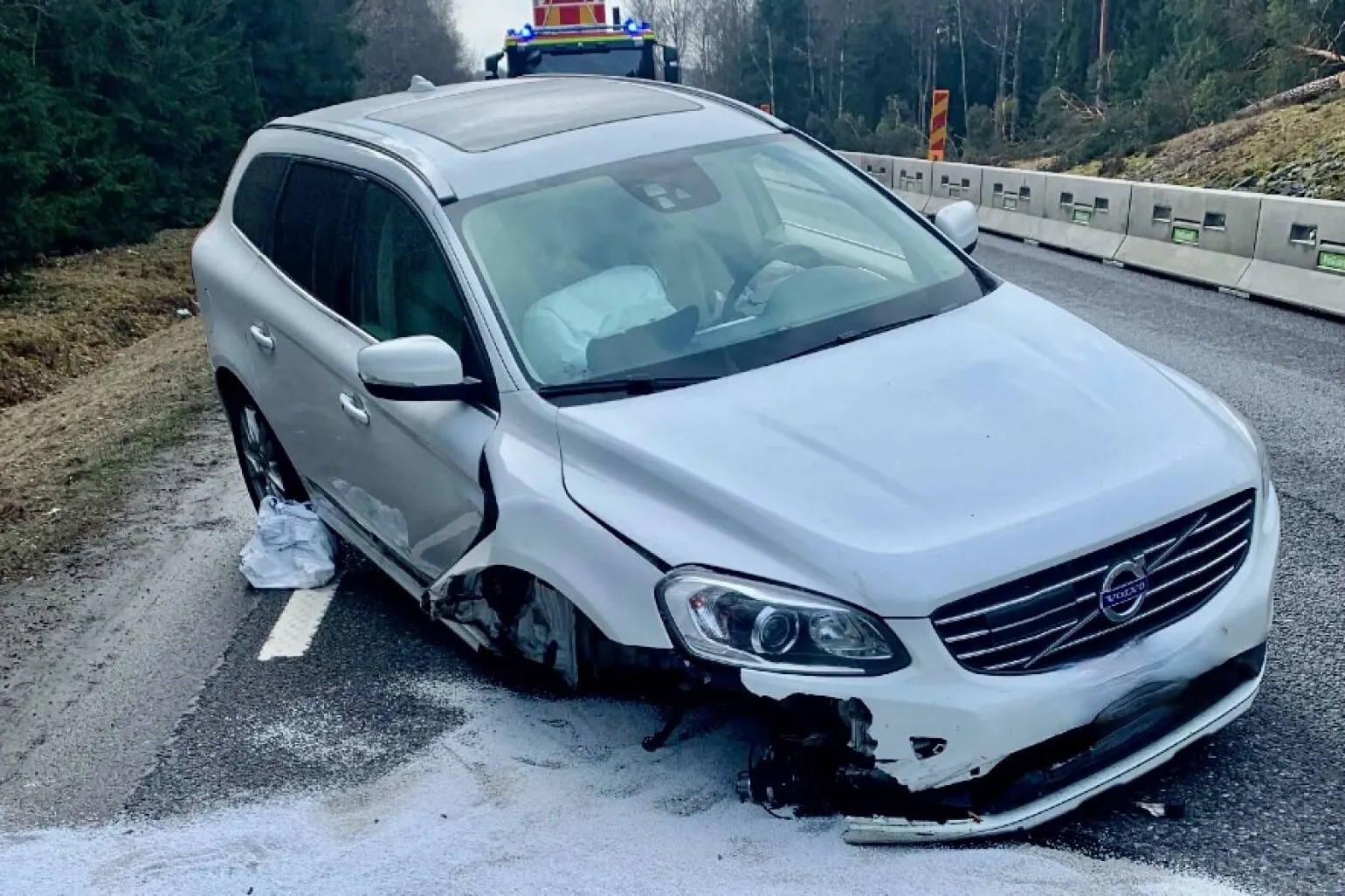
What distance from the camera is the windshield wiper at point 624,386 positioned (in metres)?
3.66

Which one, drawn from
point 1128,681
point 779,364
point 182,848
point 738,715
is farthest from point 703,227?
point 182,848

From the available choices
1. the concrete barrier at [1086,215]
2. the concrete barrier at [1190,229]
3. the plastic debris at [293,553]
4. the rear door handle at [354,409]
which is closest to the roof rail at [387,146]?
the rear door handle at [354,409]

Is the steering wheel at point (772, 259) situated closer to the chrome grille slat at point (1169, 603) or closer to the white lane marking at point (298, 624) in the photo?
the chrome grille slat at point (1169, 603)

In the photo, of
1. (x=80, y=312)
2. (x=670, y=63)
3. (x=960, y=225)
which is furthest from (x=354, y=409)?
(x=670, y=63)

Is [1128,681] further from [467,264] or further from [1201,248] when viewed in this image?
[1201,248]

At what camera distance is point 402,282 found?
442 cm

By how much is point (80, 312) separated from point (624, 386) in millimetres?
13387

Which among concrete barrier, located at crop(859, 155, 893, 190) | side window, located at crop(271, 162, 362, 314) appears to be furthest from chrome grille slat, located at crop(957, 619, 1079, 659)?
concrete barrier, located at crop(859, 155, 893, 190)

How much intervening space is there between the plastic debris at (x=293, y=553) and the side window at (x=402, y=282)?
1240 millimetres

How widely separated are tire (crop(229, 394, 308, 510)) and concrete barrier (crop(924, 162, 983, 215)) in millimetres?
13695

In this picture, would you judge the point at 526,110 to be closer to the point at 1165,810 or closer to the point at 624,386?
the point at 624,386

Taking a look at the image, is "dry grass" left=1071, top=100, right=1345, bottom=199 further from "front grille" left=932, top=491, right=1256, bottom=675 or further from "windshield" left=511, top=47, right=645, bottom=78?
"front grille" left=932, top=491, right=1256, bottom=675

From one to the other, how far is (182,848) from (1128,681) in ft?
8.00

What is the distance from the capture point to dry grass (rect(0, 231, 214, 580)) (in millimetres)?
7176
